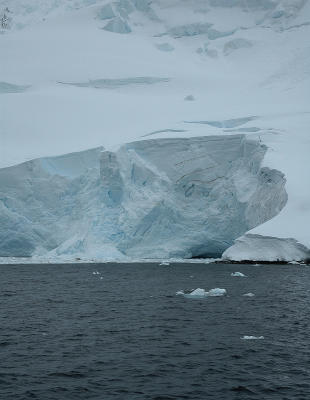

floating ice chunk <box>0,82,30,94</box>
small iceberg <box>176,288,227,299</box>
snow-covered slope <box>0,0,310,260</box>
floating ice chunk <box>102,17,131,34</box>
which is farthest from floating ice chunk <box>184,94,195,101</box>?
small iceberg <box>176,288,227,299</box>

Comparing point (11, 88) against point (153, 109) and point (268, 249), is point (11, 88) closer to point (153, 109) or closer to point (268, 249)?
point (153, 109)

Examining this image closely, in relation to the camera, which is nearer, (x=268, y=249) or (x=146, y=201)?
(x=268, y=249)

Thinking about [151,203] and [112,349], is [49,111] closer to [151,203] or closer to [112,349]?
[151,203]

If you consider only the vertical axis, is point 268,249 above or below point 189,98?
below

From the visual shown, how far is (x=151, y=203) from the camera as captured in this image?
41.6 metres

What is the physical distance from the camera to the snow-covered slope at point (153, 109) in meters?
41.6

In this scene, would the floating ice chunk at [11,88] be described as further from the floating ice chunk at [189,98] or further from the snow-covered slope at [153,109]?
the floating ice chunk at [189,98]

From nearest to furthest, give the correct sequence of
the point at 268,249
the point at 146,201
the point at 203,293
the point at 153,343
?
1. the point at 153,343
2. the point at 203,293
3. the point at 268,249
4. the point at 146,201

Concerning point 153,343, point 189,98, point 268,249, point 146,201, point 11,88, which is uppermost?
point 11,88

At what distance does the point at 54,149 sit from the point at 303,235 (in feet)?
89.8

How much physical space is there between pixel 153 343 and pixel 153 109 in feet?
172

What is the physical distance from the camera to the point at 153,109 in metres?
63.9

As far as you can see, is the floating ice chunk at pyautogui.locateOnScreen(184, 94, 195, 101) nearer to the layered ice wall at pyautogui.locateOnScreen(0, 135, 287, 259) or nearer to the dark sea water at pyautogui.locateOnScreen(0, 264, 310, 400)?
the layered ice wall at pyautogui.locateOnScreen(0, 135, 287, 259)

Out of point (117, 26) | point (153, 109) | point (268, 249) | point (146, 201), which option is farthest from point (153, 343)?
point (117, 26)
